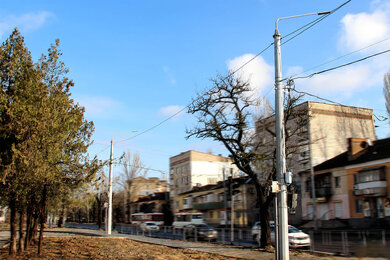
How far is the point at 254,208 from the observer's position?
54250 mm

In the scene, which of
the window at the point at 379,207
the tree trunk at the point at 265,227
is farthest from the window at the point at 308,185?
the tree trunk at the point at 265,227

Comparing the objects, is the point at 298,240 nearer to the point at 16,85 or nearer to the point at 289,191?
the point at 289,191

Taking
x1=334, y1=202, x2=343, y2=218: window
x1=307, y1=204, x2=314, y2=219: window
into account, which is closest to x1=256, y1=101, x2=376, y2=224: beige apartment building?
x1=307, y1=204, x2=314, y2=219: window

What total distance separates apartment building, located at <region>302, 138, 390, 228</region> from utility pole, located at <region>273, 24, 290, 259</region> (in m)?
25.7

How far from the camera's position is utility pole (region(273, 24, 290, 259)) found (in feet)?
41.7

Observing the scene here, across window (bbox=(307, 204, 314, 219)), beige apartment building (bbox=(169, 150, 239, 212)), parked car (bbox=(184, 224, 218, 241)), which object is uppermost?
beige apartment building (bbox=(169, 150, 239, 212))

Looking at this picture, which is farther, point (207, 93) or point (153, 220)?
point (153, 220)

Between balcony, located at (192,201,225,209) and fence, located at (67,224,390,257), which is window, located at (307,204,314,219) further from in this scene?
fence, located at (67,224,390,257)

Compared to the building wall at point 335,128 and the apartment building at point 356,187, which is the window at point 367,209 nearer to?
the apartment building at point 356,187

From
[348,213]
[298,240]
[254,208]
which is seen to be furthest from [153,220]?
[298,240]

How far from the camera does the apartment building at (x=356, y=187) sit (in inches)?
1426

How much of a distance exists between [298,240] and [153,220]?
36812 millimetres

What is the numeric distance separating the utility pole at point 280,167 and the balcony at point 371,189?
88.4 ft

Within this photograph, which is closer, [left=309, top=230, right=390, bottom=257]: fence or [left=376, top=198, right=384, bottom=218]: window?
[left=309, top=230, right=390, bottom=257]: fence
